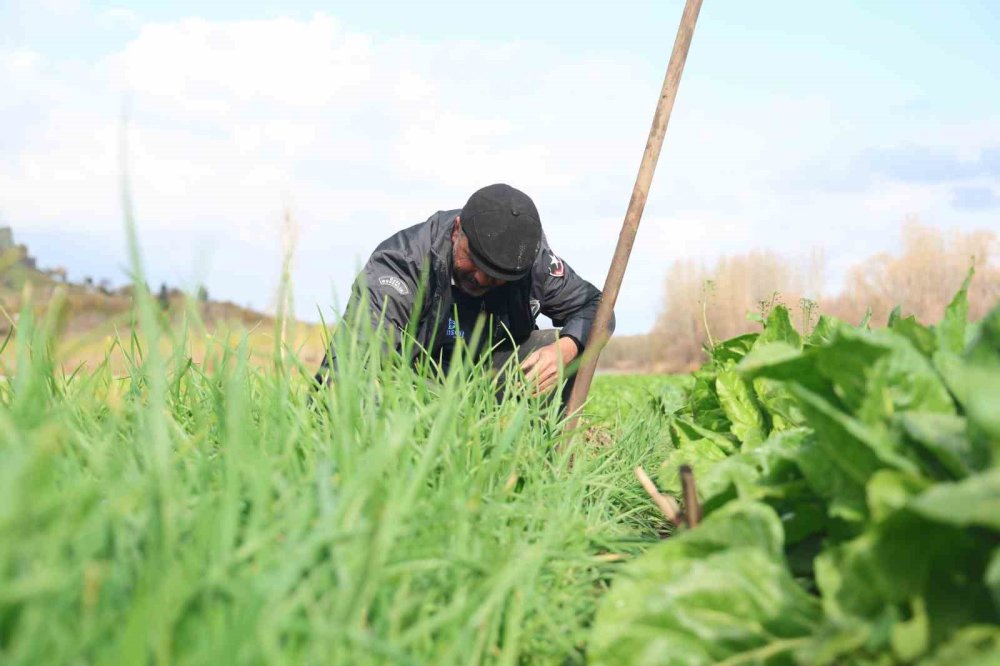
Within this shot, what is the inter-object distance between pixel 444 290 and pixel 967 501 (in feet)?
10.3

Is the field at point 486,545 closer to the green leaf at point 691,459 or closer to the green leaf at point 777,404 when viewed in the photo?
the green leaf at point 777,404

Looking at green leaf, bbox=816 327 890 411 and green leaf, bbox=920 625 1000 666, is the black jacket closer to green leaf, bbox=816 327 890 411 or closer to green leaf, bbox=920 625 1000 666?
green leaf, bbox=816 327 890 411

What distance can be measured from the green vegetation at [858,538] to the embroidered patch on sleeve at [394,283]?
7.78ft

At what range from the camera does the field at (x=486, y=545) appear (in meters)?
0.98

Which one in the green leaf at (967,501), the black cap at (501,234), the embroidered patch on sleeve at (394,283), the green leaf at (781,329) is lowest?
the green leaf at (967,501)

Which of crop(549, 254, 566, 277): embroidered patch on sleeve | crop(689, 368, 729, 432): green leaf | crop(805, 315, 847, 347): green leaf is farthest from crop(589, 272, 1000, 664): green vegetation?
crop(549, 254, 566, 277): embroidered patch on sleeve

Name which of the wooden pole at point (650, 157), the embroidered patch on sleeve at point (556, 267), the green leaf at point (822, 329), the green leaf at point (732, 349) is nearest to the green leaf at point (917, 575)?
the green leaf at point (822, 329)

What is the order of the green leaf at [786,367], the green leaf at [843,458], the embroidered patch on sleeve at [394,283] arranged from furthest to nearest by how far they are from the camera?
the embroidered patch on sleeve at [394,283], the green leaf at [786,367], the green leaf at [843,458]

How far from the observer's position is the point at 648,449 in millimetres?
2996

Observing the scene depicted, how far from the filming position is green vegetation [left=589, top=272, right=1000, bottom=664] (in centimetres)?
107

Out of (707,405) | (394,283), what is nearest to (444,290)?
(394,283)

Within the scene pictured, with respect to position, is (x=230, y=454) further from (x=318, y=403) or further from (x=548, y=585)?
(x=318, y=403)

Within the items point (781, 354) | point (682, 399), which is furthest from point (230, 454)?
point (682, 399)

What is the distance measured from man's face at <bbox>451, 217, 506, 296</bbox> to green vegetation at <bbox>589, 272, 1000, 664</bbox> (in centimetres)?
232
